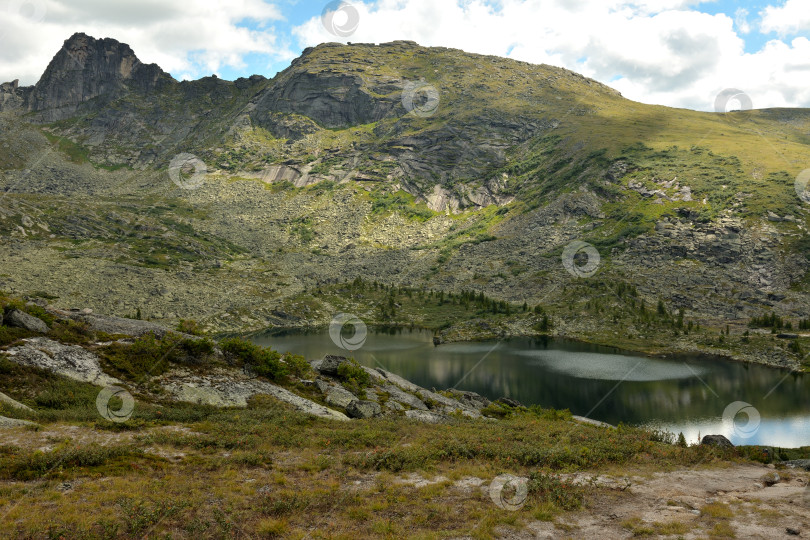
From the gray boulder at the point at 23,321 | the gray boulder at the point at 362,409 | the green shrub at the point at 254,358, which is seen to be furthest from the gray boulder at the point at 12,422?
the gray boulder at the point at 362,409

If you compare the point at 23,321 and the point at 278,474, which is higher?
the point at 23,321

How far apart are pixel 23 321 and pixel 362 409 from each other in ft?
71.7

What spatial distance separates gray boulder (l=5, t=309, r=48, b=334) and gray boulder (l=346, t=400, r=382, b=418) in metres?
20.0

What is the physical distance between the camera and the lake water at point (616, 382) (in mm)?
52312

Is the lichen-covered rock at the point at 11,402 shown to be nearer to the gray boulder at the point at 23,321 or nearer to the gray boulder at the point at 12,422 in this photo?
the gray boulder at the point at 12,422

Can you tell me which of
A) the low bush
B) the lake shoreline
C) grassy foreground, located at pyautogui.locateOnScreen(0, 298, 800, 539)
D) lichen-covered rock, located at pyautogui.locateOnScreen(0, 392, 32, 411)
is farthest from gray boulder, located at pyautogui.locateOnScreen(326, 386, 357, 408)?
the lake shoreline

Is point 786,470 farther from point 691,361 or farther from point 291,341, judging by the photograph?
point 291,341

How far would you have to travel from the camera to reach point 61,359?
992 inches

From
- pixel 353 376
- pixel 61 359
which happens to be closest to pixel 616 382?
pixel 353 376

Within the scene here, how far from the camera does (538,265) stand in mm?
157875

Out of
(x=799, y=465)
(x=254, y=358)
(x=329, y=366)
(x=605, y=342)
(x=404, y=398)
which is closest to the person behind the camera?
(x=799, y=465)

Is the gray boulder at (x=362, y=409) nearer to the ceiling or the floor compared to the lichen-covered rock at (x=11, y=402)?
nearer to the floor

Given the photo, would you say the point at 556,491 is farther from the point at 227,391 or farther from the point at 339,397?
the point at 227,391

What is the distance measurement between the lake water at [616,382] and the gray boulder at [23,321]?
52277mm
